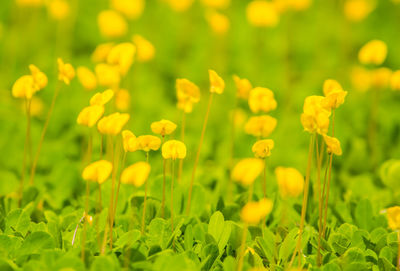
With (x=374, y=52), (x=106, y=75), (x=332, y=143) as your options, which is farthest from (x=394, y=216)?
(x=106, y=75)

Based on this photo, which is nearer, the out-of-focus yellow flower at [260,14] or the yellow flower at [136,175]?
the yellow flower at [136,175]

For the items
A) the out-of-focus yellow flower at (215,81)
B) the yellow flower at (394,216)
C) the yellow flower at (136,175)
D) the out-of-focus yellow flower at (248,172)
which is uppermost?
the out-of-focus yellow flower at (215,81)

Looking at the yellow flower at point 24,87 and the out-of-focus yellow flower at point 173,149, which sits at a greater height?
the yellow flower at point 24,87

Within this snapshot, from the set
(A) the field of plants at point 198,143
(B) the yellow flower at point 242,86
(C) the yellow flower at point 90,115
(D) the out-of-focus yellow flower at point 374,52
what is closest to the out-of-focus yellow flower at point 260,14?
(A) the field of plants at point 198,143

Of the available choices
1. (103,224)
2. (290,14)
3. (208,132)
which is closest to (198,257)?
(103,224)

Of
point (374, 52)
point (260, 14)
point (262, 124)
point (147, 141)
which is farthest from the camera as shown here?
point (260, 14)

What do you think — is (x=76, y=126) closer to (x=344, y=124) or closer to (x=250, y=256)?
(x=344, y=124)

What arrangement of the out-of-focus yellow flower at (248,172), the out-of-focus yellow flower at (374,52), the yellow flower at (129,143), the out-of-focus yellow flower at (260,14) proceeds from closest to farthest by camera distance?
the out-of-focus yellow flower at (248,172)
the yellow flower at (129,143)
the out-of-focus yellow flower at (374,52)
the out-of-focus yellow flower at (260,14)

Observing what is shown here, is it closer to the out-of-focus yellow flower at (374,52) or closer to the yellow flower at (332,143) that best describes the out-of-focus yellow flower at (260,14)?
the out-of-focus yellow flower at (374,52)

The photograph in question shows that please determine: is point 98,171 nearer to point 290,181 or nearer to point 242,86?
point 290,181

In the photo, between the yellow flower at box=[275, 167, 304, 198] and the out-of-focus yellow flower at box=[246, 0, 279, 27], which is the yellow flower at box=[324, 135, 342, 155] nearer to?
the yellow flower at box=[275, 167, 304, 198]
